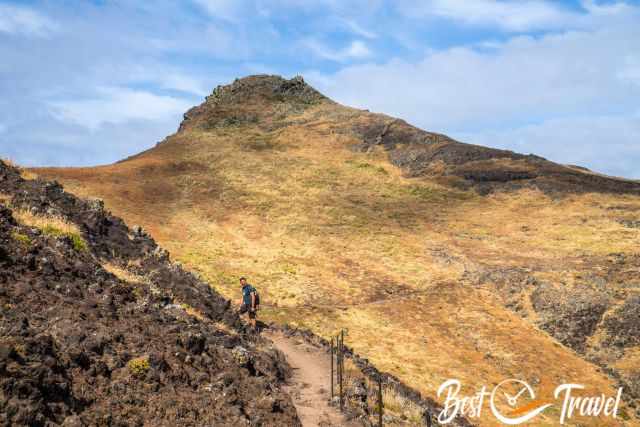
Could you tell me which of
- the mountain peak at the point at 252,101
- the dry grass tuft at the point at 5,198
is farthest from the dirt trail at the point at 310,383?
the mountain peak at the point at 252,101

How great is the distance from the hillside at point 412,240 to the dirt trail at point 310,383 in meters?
6.14

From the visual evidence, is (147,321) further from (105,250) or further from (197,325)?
(105,250)

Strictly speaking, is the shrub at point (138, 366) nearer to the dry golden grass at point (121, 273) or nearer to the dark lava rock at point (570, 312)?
the dry golden grass at point (121, 273)

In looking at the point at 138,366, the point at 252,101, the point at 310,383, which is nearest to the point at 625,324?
the point at 310,383

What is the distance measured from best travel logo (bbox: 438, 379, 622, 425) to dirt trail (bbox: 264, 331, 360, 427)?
7272 mm

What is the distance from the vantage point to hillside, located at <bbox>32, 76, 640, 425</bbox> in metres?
30.8

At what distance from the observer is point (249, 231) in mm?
49156

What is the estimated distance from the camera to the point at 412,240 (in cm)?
4828

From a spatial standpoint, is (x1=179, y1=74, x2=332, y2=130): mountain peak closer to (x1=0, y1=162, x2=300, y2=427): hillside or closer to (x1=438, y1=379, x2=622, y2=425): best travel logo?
(x1=438, y1=379, x2=622, y2=425): best travel logo

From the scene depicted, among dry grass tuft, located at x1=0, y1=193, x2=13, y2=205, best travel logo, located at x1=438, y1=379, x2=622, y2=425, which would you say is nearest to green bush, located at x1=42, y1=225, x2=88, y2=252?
dry grass tuft, located at x1=0, y1=193, x2=13, y2=205

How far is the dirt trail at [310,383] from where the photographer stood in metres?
13.7

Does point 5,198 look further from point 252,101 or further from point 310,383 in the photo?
point 252,101

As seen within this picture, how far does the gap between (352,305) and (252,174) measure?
34.7 metres

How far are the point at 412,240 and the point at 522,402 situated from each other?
23722mm
